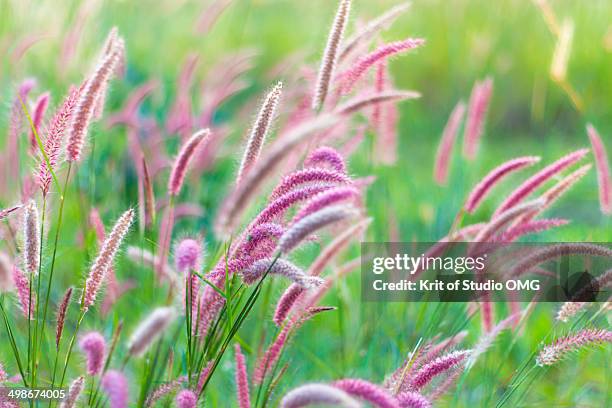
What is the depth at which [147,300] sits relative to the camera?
1.43 m


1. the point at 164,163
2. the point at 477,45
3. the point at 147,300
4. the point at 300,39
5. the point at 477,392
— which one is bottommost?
the point at 477,392

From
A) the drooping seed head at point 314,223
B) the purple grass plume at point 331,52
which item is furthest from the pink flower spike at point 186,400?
the purple grass plume at point 331,52

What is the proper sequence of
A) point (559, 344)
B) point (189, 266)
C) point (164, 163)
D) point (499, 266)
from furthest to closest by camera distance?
point (164, 163) < point (499, 266) < point (559, 344) < point (189, 266)

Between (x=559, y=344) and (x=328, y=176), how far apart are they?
361 mm

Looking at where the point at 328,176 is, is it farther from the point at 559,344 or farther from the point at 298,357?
the point at 298,357

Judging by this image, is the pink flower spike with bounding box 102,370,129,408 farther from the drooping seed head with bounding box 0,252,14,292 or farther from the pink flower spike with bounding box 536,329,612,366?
the pink flower spike with bounding box 536,329,612,366

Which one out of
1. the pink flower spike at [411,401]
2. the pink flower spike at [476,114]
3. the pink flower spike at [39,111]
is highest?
the pink flower spike at [476,114]

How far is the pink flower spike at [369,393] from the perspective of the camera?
0.78m

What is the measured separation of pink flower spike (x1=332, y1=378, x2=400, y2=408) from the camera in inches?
30.6

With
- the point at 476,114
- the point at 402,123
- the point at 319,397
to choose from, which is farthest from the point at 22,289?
the point at 402,123

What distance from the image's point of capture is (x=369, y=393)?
79cm

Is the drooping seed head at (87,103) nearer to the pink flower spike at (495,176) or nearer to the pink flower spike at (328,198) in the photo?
the pink flower spike at (328,198)

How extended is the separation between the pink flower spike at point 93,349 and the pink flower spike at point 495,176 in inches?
22.9

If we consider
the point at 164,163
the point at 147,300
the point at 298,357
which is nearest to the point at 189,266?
the point at 147,300
